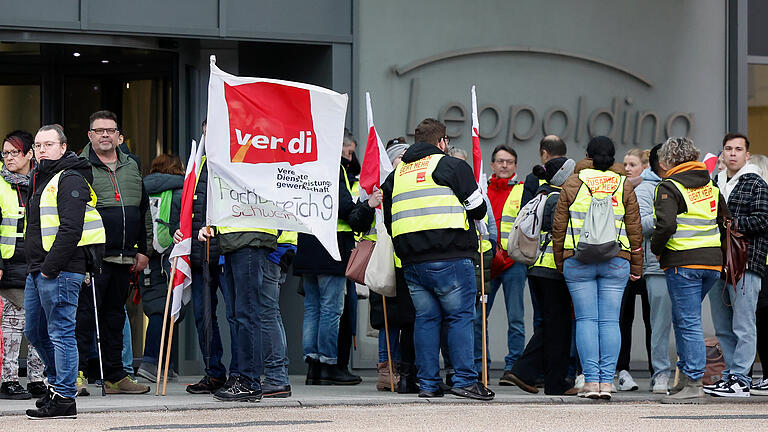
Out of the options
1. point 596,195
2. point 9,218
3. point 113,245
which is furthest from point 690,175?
point 9,218

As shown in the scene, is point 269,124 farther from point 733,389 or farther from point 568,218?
point 733,389

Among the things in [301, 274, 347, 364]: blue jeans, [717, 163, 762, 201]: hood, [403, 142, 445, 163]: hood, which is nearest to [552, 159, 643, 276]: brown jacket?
[403, 142, 445, 163]: hood

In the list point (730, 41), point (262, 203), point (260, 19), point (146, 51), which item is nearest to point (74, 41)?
point (146, 51)

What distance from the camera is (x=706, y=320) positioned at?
13.4m

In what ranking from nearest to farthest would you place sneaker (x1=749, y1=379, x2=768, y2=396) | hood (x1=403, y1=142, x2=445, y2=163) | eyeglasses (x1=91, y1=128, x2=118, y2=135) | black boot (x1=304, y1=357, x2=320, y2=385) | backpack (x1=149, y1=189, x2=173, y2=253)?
hood (x1=403, y1=142, x2=445, y2=163) → eyeglasses (x1=91, y1=128, x2=118, y2=135) → sneaker (x1=749, y1=379, x2=768, y2=396) → backpack (x1=149, y1=189, x2=173, y2=253) → black boot (x1=304, y1=357, x2=320, y2=385)

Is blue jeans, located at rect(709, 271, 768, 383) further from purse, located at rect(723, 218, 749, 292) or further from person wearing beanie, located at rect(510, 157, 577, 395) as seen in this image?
person wearing beanie, located at rect(510, 157, 577, 395)

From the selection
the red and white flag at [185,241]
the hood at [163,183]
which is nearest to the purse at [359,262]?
the red and white flag at [185,241]

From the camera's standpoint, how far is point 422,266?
9.63 metres

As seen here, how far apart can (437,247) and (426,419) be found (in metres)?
1.59

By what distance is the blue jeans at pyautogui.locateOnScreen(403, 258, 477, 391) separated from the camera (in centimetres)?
960

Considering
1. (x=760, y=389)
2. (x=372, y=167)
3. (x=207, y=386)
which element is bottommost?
(x=760, y=389)

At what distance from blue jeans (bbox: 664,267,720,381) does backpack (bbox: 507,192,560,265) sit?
1085 millimetres

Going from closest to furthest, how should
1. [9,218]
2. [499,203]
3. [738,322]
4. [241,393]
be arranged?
[241,393] → [9,218] → [738,322] → [499,203]

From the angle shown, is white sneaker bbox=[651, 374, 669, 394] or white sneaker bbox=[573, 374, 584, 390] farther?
white sneaker bbox=[651, 374, 669, 394]
